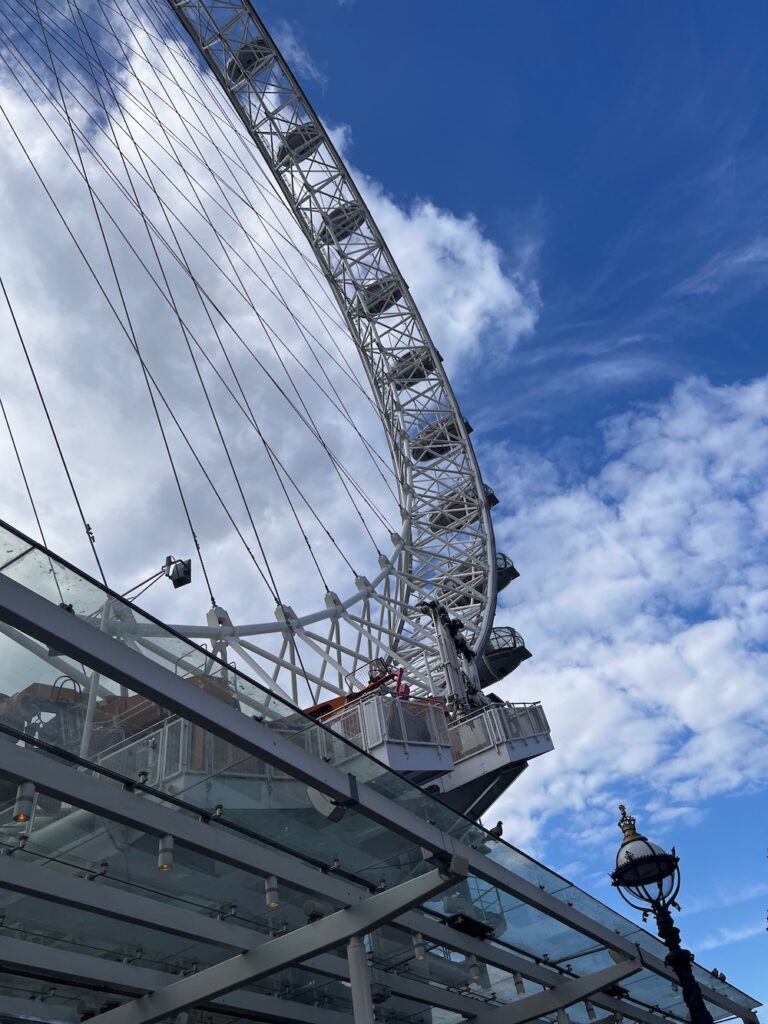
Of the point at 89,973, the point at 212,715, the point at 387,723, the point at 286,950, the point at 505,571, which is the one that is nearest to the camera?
the point at 212,715

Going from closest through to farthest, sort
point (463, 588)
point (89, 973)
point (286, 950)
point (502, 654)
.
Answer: point (89, 973) < point (286, 950) < point (502, 654) < point (463, 588)

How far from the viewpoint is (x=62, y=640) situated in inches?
288

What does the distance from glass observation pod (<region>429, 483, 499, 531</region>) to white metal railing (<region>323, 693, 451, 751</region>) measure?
18.5m

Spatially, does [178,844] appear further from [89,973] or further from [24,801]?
[89,973]

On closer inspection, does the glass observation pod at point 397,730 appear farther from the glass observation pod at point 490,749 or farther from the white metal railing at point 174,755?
the white metal railing at point 174,755

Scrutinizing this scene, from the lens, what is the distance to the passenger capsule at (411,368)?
42.5 m

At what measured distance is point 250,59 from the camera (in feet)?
133

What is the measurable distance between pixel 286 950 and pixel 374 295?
35.2m

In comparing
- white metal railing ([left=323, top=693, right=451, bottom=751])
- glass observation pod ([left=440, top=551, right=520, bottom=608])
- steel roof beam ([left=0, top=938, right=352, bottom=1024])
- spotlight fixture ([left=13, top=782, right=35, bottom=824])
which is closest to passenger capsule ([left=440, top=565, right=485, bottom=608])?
glass observation pod ([left=440, top=551, right=520, bottom=608])

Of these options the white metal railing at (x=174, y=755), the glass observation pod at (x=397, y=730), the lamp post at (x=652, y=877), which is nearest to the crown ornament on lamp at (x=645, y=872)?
the lamp post at (x=652, y=877)

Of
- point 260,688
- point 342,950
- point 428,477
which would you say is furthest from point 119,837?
point 428,477

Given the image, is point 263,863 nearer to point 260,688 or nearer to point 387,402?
point 260,688

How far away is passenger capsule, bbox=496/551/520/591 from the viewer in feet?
123

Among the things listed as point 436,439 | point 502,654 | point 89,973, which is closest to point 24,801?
point 89,973
